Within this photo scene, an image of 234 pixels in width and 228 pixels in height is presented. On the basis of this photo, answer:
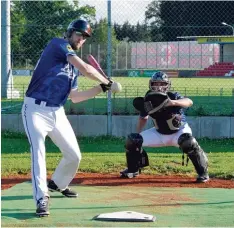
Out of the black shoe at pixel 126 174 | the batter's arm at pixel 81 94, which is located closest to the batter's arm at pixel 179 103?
the black shoe at pixel 126 174

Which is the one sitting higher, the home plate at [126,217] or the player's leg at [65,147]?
the player's leg at [65,147]

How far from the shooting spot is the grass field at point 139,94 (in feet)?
Result: 46.4

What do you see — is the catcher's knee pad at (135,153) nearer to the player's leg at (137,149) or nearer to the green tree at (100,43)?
the player's leg at (137,149)

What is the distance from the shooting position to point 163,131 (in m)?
8.80

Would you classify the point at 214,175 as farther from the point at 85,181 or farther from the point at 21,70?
the point at 21,70

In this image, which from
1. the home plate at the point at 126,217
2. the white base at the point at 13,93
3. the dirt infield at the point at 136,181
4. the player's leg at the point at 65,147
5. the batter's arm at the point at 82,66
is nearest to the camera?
Answer: the home plate at the point at 126,217

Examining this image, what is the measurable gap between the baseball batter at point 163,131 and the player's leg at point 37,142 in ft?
7.10

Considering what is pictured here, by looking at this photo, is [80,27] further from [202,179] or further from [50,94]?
[202,179]

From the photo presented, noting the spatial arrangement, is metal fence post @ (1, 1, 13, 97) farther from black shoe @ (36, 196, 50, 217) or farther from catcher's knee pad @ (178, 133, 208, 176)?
black shoe @ (36, 196, 50, 217)

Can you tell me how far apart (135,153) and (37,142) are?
7.93 ft

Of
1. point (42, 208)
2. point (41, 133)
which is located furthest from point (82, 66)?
point (42, 208)

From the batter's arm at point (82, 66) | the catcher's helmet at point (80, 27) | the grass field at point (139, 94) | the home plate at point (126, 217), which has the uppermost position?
the catcher's helmet at point (80, 27)

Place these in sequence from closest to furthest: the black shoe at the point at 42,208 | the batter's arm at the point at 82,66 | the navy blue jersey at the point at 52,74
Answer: the black shoe at the point at 42,208
the batter's arm at the point at 82,66
the navy blue jersey at the point at 52,74

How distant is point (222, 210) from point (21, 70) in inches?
453
